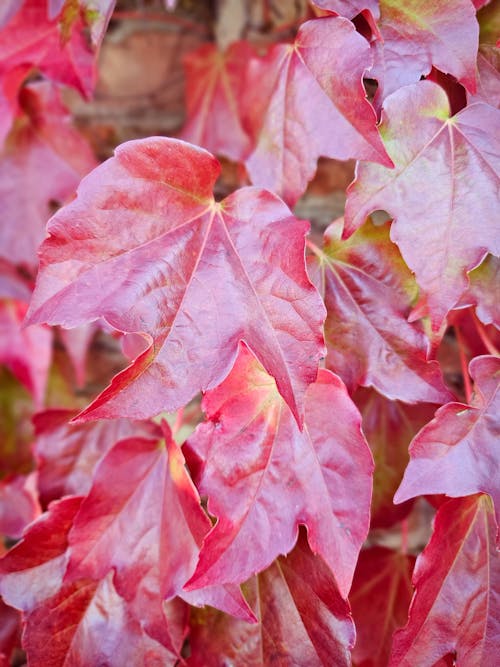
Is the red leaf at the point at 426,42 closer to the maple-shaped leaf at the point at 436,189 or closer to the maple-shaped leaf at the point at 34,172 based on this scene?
the maple-shaped leaf at the point at 436,189

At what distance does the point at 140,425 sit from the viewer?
797 millimetres

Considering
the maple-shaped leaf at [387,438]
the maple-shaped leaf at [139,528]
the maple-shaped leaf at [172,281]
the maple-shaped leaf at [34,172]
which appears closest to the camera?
the maple-shaped leaf at [172,281]

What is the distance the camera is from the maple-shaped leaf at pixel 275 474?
0.52m

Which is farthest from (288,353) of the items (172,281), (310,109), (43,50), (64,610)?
(43,50)

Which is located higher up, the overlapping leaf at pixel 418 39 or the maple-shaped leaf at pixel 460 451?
the overlapping leaf at pixel 418 39

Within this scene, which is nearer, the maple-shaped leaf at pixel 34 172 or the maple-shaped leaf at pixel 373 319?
the maple-shaped leaf at pixel 373 319

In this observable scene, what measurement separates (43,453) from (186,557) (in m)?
0.27

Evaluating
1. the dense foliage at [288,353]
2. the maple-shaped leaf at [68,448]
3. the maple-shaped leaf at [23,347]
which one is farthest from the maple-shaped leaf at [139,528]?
the maple-shaped leaf at [23,347]

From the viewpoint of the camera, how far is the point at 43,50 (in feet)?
2.58

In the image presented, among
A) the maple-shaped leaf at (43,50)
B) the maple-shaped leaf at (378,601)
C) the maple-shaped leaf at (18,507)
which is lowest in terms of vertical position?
the maple-shaped leaf at (378,601)

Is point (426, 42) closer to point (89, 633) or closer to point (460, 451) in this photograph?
point (460, 451)

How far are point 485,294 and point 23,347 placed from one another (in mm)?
657

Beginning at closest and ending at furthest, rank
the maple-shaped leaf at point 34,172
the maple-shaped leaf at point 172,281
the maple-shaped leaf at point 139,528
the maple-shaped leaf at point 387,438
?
the maple-shaped leaf at point 172,281 < the maple-shaped leaf at point 139,528 < the maple-shaped leaf at point 387,438 < the maple-shaped leaf at point 34,172

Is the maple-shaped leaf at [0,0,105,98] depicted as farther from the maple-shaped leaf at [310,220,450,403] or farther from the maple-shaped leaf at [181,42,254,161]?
the maple-shaped leaf at [310,220,450,403]
